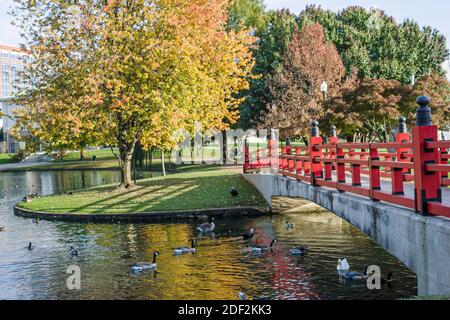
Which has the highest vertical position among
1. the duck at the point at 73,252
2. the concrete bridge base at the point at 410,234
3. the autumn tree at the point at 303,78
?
the autumn tree at the point at 303,78

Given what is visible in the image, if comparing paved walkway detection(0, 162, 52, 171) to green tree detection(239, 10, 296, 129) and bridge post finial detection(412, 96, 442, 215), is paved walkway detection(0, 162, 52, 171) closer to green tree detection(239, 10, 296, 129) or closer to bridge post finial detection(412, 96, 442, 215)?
green tree detection(239, 10, 296, 129)

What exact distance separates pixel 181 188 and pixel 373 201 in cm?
2351

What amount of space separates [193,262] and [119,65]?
1750cm

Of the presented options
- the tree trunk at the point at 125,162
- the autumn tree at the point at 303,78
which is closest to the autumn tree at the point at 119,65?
the tree trunk at the point at 125,162

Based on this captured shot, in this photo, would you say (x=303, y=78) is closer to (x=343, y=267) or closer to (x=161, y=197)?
(x=161, y=197)

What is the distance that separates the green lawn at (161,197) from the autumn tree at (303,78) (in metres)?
10.9

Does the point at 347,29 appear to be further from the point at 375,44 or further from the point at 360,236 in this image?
the point at 360,236

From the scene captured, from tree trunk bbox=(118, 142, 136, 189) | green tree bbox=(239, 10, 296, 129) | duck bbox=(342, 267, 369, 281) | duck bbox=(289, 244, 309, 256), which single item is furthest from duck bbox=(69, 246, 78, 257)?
green tree bbox=(239, 10, 296, 129)

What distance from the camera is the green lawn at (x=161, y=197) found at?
3152 cm

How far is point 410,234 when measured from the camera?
35.9 ft

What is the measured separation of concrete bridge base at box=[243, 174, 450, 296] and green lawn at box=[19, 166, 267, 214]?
15861 millimetres

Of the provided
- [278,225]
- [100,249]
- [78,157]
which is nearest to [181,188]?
[278,225]

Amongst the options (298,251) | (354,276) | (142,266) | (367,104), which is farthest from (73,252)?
(367,104)

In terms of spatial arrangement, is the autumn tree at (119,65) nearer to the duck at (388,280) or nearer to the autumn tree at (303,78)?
the autumn tree at (303,78)
